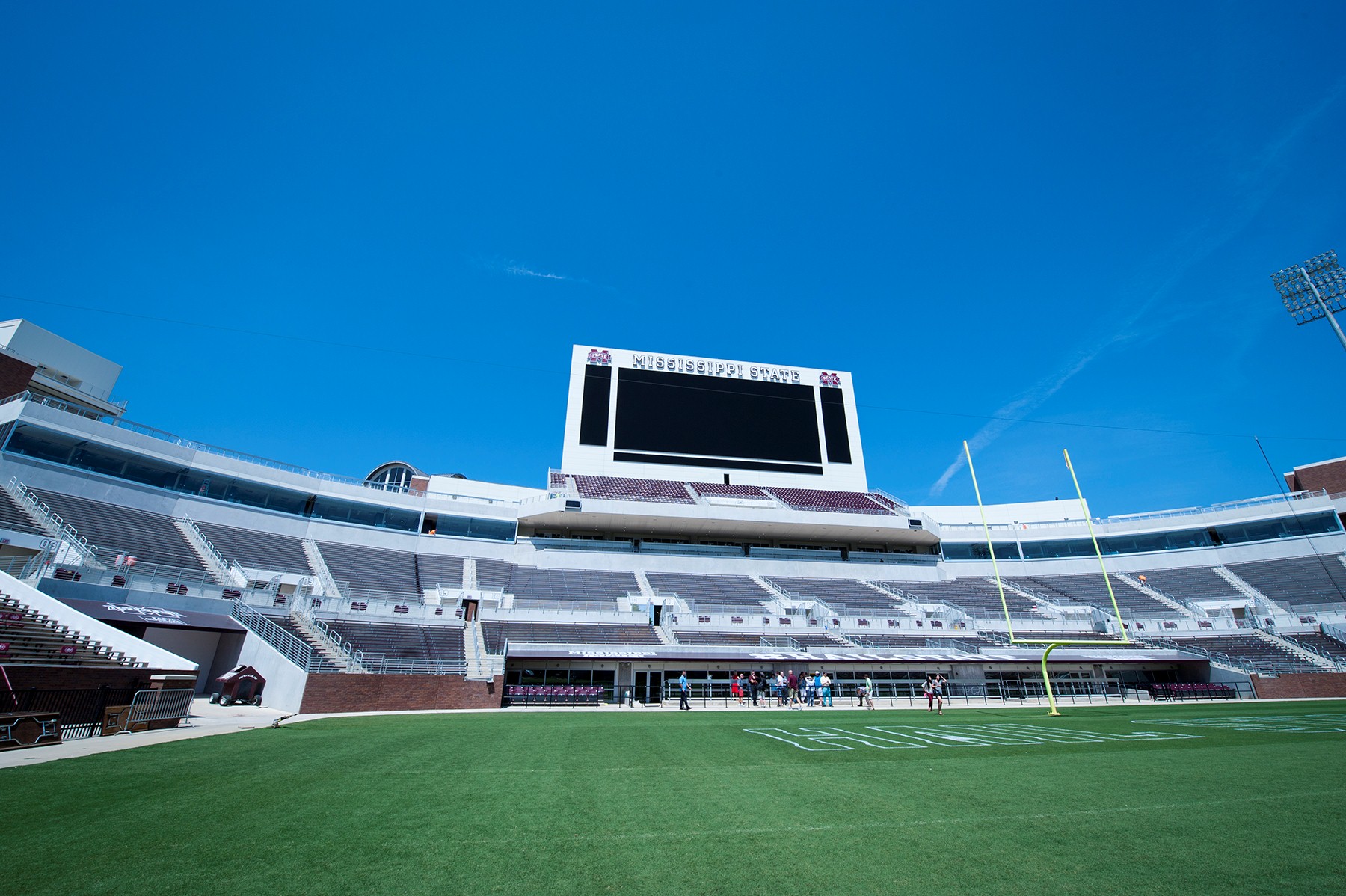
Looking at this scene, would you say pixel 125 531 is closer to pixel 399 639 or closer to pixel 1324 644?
pixel 399 639

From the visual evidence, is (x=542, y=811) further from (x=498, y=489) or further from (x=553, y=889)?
(x=498, y=489)

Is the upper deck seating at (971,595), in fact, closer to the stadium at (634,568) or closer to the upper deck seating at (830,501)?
the stadium at (634,568)

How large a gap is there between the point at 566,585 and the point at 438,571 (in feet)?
26.0

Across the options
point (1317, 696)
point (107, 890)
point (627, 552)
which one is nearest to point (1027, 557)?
point (1317, 696)

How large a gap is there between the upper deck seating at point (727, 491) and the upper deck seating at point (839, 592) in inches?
253

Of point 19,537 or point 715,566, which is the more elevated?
point 715,566

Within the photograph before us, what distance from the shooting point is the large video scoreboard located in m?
47.0

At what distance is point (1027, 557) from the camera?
157ft

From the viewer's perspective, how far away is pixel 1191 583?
40.6 meters

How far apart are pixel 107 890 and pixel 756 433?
46925 mm

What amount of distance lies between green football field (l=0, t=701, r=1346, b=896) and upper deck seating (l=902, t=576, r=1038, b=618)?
94.9 ft

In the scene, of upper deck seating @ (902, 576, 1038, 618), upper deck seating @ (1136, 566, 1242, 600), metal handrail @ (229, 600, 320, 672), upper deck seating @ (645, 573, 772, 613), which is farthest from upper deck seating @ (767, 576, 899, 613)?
metal handrail @ (229, 600, 320, 672)

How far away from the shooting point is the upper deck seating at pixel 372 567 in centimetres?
3259

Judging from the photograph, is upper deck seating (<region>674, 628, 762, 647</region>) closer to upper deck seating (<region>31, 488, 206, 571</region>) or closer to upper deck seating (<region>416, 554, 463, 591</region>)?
upper deck seating (<region>416, 554, 463, 591</region>)
